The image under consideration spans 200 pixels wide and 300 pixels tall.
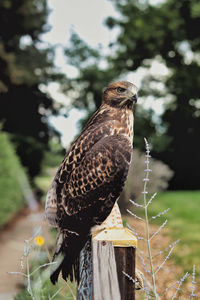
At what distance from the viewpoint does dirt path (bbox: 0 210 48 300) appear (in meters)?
5.64

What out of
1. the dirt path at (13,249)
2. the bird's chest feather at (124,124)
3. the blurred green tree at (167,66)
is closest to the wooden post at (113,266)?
the bird's chest feather at (124,124)

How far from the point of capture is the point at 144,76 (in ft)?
72.0

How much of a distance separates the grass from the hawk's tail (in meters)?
4.13

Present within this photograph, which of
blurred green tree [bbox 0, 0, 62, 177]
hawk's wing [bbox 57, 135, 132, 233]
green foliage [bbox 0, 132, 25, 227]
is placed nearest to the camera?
hawk's wing [bbox 57, 135, 132, 233]

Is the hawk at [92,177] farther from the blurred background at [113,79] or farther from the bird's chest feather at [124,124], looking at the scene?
the blurred background at [113,79]

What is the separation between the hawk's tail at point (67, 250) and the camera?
2200mm

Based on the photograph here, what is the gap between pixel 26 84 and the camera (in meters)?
18.2

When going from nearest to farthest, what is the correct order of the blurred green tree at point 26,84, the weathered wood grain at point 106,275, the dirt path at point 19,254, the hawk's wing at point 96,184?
the weathered wood grain at point 106,275 → the hawk's wing at point 96,184 → the dirt path at point 19,254 → the blurred green tree at point 26,84

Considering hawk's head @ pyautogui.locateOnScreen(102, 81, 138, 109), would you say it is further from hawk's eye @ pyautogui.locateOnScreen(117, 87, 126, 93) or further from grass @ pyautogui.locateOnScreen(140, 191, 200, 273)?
grass @ pyautogui.locateOnScreen(140, 191, 200, 273)

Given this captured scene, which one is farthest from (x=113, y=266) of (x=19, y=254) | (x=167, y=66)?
(x=167, y=66)

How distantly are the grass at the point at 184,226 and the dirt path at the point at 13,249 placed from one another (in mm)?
2773

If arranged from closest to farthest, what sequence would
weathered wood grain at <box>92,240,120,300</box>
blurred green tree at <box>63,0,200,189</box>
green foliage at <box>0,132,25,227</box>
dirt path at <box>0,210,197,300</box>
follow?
weathered wood grain at <box>92,240,120,300</box>, dirt path at <box>0,210,197,300</box>, green foliage at <box>0,132,25,227</box>, blurred green tree at <box>63,0,200,189</box>

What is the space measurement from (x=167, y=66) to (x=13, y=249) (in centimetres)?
1662

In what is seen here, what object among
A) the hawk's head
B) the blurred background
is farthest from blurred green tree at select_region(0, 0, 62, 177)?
the hawk's head
